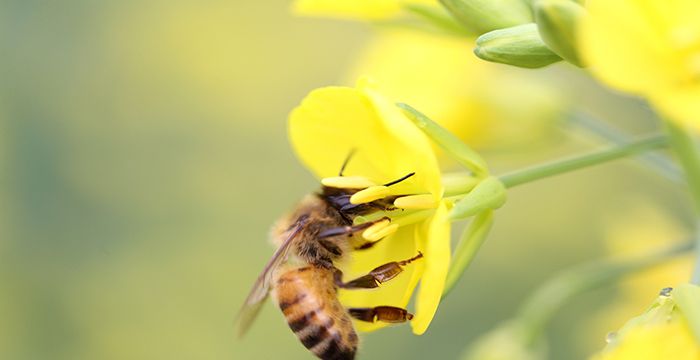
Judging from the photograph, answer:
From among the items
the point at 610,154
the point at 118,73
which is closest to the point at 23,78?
the point at 118,73

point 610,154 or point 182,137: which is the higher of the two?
point 610,154

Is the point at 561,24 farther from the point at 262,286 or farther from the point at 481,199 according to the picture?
the point at 262,286

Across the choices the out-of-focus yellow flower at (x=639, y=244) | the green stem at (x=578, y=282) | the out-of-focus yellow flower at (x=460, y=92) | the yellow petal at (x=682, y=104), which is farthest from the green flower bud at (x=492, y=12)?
the out-of-focus yellow flower at (x=639, y=244)

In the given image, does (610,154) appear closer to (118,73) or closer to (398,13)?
(398,13)

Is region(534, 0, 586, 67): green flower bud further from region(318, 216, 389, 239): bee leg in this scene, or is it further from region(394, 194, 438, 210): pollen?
region(318, 216, 389, 239): bee leg

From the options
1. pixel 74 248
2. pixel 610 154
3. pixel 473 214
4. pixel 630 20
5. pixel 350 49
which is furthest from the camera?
pixel 350 49

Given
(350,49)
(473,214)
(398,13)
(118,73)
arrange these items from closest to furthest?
(473,214) → (398,13) → (118,73) → (350,49)
